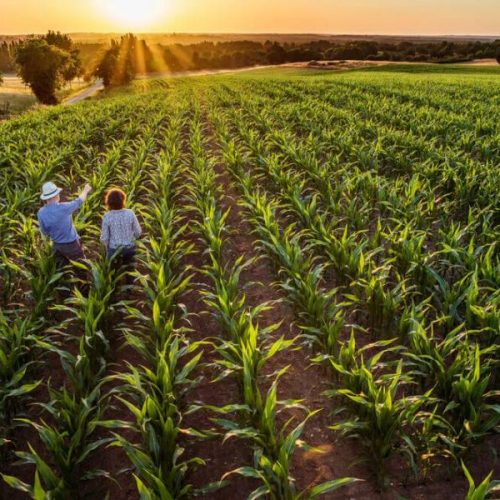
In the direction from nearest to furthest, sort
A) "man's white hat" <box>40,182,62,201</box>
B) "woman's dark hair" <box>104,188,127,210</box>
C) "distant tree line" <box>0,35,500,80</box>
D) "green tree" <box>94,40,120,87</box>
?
"man's white hat" <box>40,182,62,201</box> < "woman's dark hair" <box>104,188,127,210</box> < "green tree" <box>94,40,120,87</box> < "distant tree line" <box>0,35,500,80</box>

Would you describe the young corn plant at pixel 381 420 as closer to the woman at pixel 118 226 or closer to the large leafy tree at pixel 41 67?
the woman at pixel 118 226

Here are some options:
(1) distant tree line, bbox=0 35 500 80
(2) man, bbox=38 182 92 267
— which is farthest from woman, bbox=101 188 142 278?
(1) distant tree line, bbox=0 35 500 80

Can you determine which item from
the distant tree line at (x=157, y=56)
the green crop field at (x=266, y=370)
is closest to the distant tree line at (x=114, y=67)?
the distant tree line at (x=157, y=56)

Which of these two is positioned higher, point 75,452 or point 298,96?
point 298,96

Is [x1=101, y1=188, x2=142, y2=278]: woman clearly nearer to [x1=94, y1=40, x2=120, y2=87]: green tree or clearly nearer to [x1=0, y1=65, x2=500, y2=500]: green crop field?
[x1=0, y1=65, x2=500, y2=500]: green crop field

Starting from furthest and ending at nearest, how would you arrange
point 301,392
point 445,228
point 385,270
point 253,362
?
point 445,228, point 385,270, point 301,392, point 253,362

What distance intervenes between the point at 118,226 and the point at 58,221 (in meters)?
0.77

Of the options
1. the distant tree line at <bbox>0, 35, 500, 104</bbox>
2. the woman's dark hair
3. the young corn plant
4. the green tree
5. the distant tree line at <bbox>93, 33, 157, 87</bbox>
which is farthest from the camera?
the distant tree line at <bbox>93, 33, 157, 87</bbox>

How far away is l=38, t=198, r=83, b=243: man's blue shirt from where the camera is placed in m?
6.07

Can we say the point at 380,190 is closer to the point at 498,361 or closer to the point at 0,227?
the point at 498,361

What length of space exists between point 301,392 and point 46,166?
30.2 ft

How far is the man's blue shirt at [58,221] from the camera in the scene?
6070 mm

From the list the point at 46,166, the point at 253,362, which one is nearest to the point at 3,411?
the point at 253,362

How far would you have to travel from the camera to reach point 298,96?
2686 centimetres
